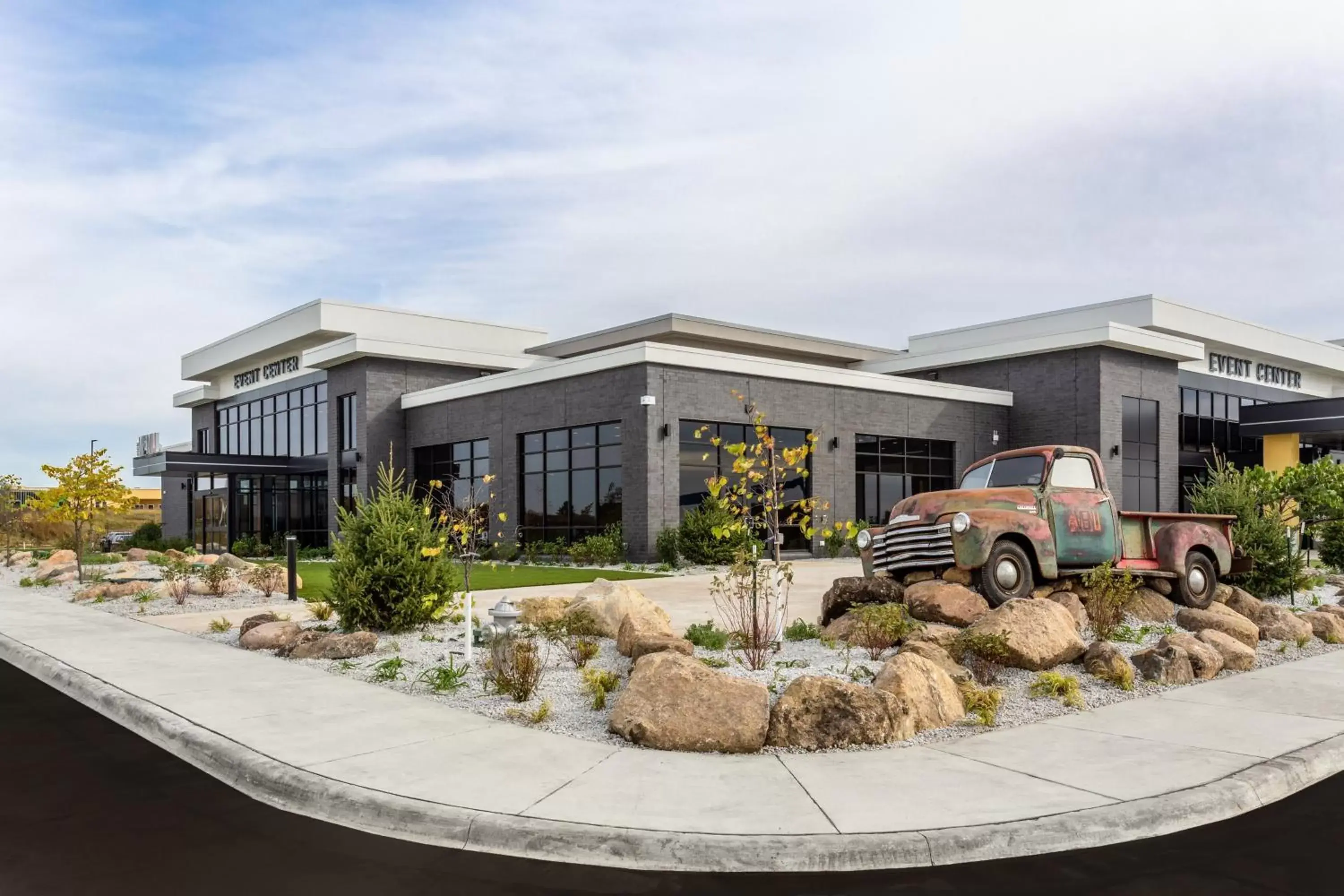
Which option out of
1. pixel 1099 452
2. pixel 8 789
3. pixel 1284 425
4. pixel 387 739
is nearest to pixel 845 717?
pixel 387 739

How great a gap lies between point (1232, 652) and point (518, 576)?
55.1ft

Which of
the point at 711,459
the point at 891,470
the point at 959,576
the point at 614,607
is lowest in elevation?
the point at 614,607

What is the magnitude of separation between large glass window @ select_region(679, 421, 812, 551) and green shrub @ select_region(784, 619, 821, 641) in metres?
15.5

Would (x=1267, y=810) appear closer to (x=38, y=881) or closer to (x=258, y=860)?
(x=258, y=860)

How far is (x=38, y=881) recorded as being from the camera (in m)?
5.19

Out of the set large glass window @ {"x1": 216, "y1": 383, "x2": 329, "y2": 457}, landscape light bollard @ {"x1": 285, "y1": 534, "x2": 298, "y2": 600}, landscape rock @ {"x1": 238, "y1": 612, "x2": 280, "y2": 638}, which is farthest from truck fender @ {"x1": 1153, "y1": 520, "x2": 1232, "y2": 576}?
large glass window @ {"x1": 216, "y1": 383, "x2": 329, "y2": 457}

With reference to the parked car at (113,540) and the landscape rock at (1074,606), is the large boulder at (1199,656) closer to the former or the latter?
the landscape rock at (1074,606)

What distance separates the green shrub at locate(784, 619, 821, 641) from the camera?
39.5 ft

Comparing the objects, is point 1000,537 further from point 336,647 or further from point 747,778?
point 336,647

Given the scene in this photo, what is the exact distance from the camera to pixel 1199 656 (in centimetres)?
1040

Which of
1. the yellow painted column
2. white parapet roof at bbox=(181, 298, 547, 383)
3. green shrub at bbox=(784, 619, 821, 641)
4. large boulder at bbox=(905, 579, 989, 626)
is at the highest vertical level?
white parapet roof at bbox=(181, 298, 547, 383)

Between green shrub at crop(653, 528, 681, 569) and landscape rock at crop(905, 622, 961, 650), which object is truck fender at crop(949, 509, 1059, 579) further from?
green shrub at crop(653, 528, 681, 569)

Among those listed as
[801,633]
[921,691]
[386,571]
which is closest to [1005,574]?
[801,633]

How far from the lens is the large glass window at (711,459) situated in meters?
29.1
